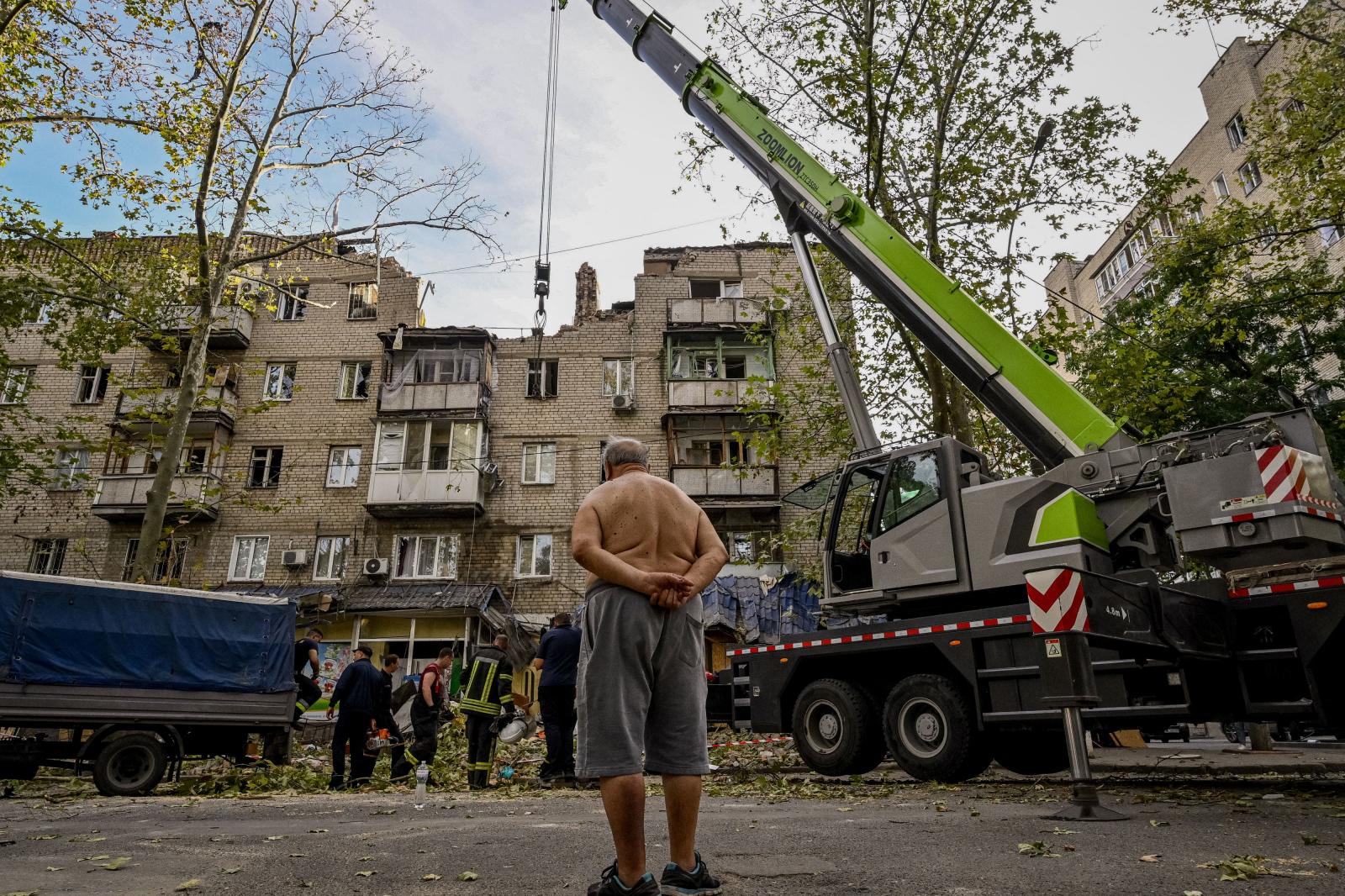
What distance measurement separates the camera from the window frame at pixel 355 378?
102 feet

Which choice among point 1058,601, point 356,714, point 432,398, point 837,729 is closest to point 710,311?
point 432,398

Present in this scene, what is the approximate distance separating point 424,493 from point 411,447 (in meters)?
2.09

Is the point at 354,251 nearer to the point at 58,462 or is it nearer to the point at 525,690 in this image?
the point at 58,462

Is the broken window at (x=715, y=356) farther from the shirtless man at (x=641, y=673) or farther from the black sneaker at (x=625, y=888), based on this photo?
the black sneaker at (x=625, y=888)

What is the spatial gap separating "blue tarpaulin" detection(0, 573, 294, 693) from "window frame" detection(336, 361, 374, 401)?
19617 mm

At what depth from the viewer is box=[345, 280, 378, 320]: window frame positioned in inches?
1282

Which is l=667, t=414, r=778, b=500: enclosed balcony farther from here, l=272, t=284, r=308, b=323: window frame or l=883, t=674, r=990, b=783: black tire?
l=883, t=674, r=990, b=783: black tire

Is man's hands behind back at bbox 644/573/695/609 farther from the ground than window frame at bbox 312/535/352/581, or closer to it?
closer to it

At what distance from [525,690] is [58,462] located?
20056 mm

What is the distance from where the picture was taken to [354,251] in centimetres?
3266

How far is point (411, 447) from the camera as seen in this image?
29.8 meters

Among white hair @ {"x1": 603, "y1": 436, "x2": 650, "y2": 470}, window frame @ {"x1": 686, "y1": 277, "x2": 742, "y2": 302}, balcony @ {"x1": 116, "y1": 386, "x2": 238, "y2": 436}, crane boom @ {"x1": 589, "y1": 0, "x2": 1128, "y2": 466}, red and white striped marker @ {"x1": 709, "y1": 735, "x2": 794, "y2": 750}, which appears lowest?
red and white striped marker @ {"x1": 709, "y1": 735, "x2": 794, "y2": 750}

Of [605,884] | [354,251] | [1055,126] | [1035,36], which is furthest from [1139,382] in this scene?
[354,251]

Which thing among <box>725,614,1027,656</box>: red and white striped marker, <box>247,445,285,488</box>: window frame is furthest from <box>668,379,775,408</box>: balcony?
<box>725,614,1027,656</box>: red and white striped marker
